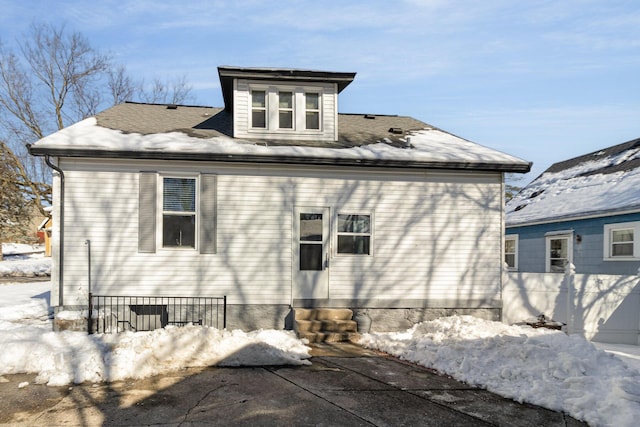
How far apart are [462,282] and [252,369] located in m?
5.66

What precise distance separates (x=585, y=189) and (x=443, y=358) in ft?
40.0

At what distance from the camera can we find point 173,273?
9.80 m

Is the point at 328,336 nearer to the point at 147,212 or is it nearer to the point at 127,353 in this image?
the point at 127,353

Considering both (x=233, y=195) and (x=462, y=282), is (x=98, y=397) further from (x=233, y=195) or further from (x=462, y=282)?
(x=462, y=282)

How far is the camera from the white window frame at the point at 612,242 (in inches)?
515

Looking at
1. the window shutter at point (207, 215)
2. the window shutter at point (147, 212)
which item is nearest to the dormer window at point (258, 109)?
the window shutter at point (207, 215)

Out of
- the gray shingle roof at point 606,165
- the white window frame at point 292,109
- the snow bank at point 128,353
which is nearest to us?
the snow bank at point 128,353

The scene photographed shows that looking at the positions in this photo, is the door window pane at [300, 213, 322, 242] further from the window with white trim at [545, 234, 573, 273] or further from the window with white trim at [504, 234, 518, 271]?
the window with white trim at [504, 234, 518, 271]

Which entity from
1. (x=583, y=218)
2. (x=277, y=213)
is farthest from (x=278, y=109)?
(x=583, y=218)

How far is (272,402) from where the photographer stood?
573cm

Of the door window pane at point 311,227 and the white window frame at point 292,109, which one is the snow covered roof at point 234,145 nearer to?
the white window frame at point 292,109

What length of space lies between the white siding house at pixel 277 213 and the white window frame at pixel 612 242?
207 inches

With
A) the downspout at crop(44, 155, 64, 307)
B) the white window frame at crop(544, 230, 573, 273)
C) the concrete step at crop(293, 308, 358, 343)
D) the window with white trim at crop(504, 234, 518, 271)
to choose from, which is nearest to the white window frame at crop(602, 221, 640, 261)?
the white window frame at crop(544, 230, 573, 273)

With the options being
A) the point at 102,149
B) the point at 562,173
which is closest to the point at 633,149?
the point at 562,173
